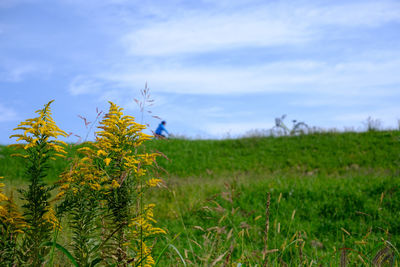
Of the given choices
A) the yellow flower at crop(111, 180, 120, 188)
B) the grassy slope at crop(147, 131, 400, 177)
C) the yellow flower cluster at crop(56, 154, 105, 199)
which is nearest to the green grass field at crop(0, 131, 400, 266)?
the grassy slope at crop(147, 131, 400, 177)

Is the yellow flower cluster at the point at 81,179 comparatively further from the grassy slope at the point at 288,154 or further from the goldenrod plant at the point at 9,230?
the grassy slope at the point at 288,154

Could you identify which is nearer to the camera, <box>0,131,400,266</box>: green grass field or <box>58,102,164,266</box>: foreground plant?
<box>58,102,164,266</box>: foreground plant

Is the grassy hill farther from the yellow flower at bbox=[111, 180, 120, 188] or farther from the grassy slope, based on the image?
the yellow flower at bbox=[111, 180, 120, 188]

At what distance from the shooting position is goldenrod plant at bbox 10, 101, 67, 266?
250 cm

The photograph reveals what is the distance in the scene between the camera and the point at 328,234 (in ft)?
22.6

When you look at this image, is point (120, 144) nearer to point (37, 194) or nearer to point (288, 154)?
point (37, 194)

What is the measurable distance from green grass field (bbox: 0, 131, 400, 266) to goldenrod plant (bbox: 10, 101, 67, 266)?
0.34m

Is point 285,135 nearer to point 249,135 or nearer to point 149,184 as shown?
point 249,135

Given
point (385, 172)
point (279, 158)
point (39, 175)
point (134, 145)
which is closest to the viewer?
point (39, 175)

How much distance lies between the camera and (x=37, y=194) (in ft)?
8.21

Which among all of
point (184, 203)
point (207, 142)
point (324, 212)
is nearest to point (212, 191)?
point (184, 203)

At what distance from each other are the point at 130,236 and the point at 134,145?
2.27 ft

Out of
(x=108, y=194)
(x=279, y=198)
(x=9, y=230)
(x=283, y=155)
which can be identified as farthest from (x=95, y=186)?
(x=283, y=155)

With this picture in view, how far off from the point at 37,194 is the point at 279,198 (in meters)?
2.03
